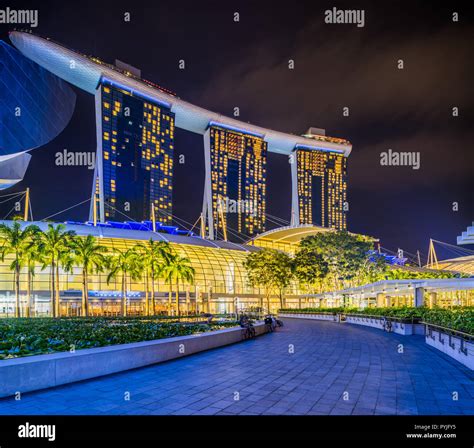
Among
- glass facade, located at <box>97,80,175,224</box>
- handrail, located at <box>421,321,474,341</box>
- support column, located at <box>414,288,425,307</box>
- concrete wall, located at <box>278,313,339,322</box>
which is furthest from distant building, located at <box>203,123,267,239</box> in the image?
handrail, located at <box>421,321,474,341</box>

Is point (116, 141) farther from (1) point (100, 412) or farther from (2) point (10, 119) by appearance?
(1) point (100, 412)

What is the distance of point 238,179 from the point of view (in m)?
172

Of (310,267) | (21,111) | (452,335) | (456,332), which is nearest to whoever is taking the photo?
(456,332)

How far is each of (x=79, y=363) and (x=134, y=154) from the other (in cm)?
13225

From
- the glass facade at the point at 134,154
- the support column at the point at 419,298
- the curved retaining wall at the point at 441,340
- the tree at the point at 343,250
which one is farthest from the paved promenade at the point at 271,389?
the glass facade at the point at 134,154

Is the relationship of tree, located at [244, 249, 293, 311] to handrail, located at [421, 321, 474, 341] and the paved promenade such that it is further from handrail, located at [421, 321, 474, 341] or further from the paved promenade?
the paved promenade

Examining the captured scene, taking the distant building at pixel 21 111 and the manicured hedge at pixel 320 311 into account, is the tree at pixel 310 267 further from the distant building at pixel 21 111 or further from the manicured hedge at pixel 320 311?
the distant building at pixel 21 111

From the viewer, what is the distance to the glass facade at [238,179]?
543 feet

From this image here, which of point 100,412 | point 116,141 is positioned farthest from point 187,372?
point 116,141

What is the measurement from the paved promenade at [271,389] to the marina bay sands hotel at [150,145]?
8937 centimetres

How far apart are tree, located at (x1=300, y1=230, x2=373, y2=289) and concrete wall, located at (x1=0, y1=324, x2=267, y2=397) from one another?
1873 inches

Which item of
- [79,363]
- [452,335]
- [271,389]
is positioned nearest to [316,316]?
[452,335]

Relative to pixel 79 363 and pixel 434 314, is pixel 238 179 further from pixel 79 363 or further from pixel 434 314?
pixel 79 363
